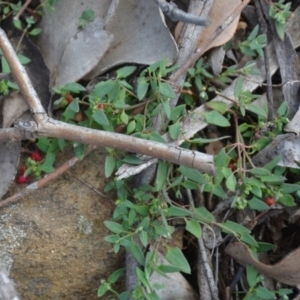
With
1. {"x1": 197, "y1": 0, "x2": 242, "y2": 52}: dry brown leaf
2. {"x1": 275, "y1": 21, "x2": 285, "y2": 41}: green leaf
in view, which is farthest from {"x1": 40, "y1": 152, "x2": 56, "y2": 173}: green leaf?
{"x1": 275, "y1": 21, "x2": 285, "y2": 41}: green leaf

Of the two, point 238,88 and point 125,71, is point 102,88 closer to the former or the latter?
point 125,71

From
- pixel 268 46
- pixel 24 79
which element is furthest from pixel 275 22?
pixel 24 79

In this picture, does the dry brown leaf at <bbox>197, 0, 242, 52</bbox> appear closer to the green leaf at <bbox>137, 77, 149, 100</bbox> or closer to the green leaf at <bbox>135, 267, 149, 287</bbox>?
the green leaf at <bbox>137, 77, 149, 100</bbox>

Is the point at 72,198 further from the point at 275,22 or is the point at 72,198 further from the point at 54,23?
the point at 275,22

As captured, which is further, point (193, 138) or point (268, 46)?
point (268, 46)

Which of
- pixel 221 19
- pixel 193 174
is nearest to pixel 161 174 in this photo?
pixel 193 174

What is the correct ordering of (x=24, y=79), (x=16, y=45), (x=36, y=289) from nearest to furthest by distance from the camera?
(x=24, y=79) < (x=36, y=289) < (x=16, y=45)
